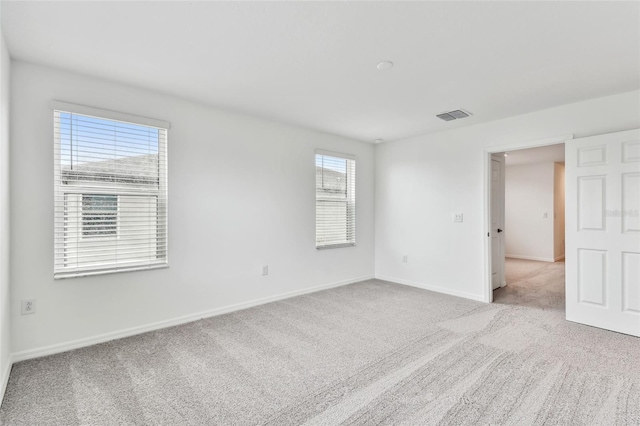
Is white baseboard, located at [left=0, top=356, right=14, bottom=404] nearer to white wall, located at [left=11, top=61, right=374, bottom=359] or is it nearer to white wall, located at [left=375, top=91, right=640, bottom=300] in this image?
white wall, located at [left=11, top=61, right=374, bottom=359]

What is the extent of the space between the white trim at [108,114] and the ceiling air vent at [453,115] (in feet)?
10.3

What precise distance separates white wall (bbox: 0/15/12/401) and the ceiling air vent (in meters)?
4.00

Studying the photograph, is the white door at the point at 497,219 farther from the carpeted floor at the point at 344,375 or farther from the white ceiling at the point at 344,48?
the white ceiling at the point at 344,48

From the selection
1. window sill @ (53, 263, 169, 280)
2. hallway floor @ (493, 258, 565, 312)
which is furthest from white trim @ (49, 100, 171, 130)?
hallway floor @ (493, 258, 565, 312)

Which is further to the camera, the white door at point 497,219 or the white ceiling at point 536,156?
the white ceiling at point 536,156

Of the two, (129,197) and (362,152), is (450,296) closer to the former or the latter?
(362,152)

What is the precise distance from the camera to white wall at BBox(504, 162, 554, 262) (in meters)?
7.28

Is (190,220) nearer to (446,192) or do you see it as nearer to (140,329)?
(140,329)

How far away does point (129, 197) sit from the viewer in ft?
9.83

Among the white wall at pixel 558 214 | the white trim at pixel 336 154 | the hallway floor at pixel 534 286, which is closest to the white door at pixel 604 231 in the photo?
the hallway floor at pixel 534 286

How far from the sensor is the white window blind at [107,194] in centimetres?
267

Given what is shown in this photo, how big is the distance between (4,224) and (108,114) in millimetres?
1213

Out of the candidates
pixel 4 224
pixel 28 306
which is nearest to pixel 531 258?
pixel 28 306

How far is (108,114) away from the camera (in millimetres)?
2832
